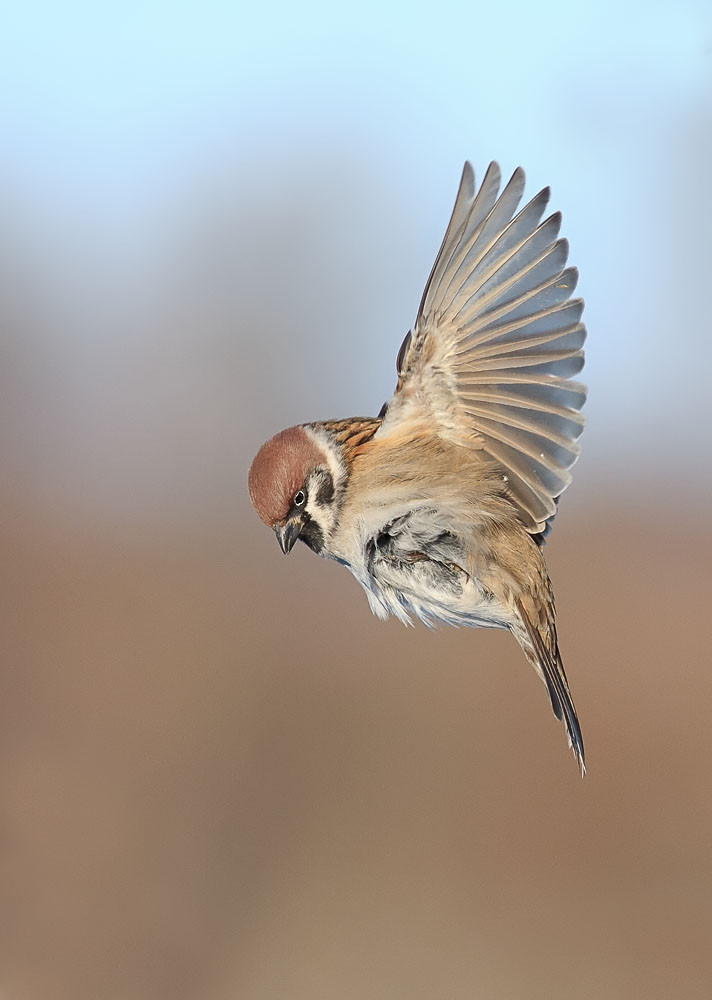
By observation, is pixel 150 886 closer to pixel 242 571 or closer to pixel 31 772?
pixel 31 772

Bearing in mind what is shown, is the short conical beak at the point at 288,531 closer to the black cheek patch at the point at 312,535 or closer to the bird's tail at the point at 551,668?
the black cheek patch at the point at 312,535

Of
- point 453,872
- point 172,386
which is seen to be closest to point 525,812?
point 453,872

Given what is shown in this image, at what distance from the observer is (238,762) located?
6.52 metres

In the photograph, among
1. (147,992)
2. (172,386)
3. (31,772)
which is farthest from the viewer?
(172,386)

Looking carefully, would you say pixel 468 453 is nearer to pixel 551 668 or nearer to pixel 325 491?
pixel 325 491

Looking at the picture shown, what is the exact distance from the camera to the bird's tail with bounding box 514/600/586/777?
2.26 meters

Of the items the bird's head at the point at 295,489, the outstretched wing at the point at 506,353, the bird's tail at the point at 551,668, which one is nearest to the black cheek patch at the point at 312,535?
the bird's head at the point at 295,489

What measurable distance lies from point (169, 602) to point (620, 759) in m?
2.94

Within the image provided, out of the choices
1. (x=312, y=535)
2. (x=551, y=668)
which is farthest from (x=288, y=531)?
(x=551, y=668)

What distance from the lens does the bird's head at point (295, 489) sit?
235 centimetres

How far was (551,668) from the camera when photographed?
2434mm

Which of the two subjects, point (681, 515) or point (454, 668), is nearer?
point (454, 668)

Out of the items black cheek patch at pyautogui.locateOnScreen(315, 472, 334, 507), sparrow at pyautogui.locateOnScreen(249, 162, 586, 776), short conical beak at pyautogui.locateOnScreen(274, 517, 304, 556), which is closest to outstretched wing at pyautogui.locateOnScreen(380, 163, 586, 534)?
sparrow at pyautogui.locateOnScreen(249, 162, 586, 776)

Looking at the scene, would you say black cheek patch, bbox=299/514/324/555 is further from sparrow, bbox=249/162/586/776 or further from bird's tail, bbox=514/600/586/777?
bird's tail, bbox=514/600/586/777
